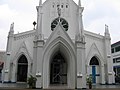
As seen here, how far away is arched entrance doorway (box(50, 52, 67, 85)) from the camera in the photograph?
2181 cm

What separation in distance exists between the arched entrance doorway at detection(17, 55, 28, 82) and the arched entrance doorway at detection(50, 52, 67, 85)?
14.5 feet

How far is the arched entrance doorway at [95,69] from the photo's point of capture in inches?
945

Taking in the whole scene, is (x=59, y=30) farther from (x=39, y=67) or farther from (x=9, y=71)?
(x=9, y=71)

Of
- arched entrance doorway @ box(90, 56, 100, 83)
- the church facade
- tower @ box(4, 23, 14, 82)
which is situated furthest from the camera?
arched entrance doorway @ box(90, 56, 100, 83)

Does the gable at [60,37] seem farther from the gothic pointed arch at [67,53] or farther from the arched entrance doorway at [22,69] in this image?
the arched entrance doorway at [22,69]

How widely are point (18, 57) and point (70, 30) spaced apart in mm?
8988

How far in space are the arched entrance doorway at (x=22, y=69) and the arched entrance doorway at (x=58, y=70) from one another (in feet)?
14.5

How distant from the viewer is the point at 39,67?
1742 cm

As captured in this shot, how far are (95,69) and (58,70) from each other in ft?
19.9

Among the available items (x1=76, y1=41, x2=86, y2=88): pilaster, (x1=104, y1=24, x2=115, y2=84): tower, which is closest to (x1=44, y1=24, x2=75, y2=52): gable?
(x1=76, y1=41, x2=86, y2=88): pilaster

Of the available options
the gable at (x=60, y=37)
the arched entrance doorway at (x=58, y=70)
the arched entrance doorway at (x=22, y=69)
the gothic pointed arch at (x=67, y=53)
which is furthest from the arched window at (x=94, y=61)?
the arched entrance doorway at (x=22, y=69)

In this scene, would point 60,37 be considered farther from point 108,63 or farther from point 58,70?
point 108,63

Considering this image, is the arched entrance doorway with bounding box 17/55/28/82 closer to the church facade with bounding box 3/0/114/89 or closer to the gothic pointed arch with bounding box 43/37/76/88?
the church facade with bounding box 3/0/114/89

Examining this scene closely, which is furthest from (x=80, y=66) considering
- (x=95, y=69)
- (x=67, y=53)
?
(x=95, y=69)
